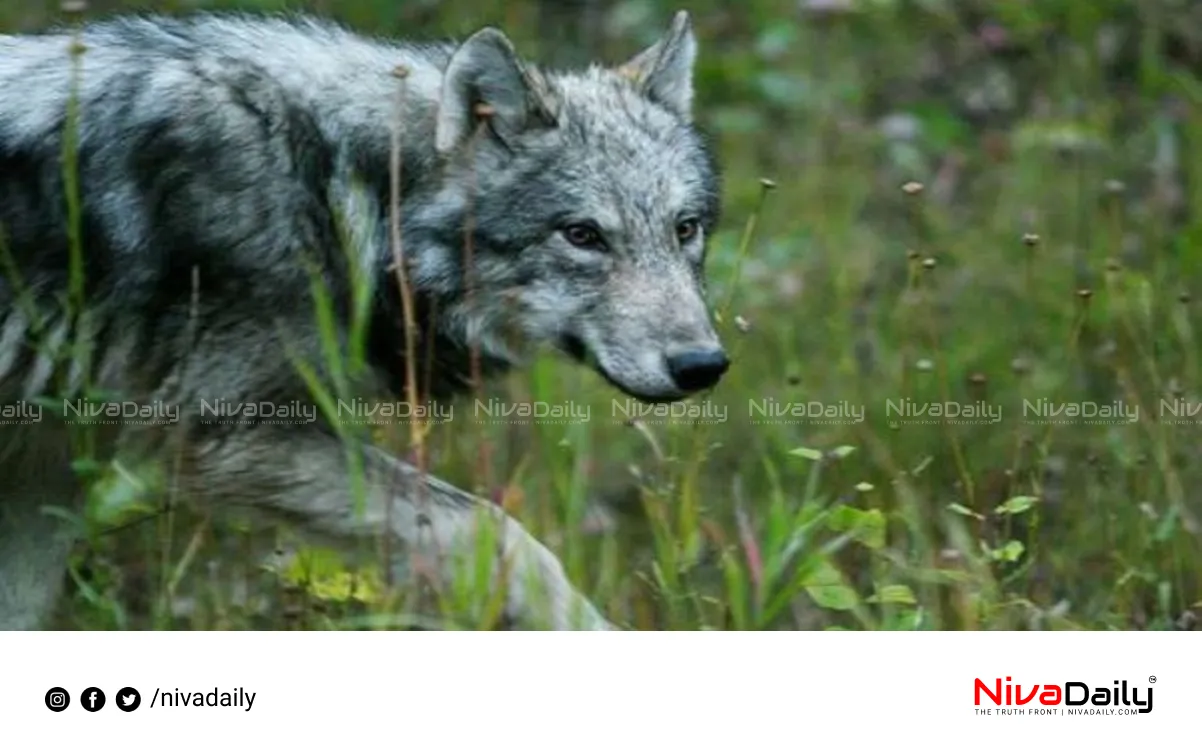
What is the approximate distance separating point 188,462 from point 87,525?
0.27m

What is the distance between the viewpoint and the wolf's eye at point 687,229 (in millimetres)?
3996

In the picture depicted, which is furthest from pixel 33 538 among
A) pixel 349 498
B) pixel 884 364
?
pixel 884 364

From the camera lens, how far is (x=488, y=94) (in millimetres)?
3980

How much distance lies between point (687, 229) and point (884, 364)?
173 centimetres

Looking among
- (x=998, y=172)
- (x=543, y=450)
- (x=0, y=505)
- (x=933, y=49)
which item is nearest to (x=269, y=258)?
(x=0, y=505)

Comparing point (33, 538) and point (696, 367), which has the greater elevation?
point (696, 367)

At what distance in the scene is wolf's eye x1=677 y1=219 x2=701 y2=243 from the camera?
4.00 meters

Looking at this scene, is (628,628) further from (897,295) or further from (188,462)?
(897,295)
